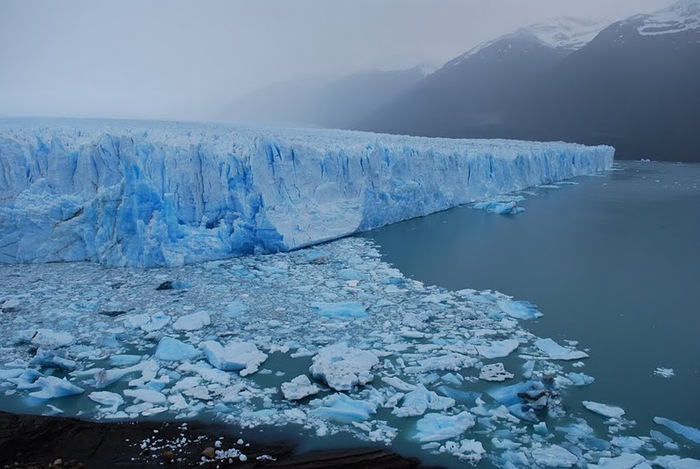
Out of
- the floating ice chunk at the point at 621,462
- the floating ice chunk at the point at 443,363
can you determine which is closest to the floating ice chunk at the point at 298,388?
the floating ice chunk at the point at 443,363

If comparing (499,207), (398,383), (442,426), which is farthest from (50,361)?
(499,207)

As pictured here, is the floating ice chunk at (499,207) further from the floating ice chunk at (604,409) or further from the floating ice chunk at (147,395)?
the floating ice chunk at (147,395)

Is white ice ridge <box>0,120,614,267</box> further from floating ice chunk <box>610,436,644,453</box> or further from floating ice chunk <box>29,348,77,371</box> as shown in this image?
floating ice chunk <box>610,436,644,453</box>

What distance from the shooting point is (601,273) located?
6246 millimetres

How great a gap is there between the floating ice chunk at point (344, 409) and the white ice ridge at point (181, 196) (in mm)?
3637

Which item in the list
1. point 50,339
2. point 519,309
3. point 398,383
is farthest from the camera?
point 519,309

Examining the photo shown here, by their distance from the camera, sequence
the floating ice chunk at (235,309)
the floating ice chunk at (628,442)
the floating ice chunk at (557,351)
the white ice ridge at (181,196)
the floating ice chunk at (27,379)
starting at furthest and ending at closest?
1. the white ice ridge at (181,196)
2. the floating ice chunk at (235,309)
3. the floating ice chunk at (557,351)
4. the floating ice chunk at (27,379)
5. the floating ice chunk at (628,442)

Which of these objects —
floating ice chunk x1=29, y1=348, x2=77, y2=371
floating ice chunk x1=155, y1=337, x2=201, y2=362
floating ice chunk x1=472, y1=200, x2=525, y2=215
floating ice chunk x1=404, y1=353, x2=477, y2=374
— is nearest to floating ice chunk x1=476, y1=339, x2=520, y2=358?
floating ice chunk x1=404, y1=353, x2=477, y2=374

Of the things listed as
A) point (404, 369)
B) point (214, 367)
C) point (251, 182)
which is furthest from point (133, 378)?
point (251, 182)

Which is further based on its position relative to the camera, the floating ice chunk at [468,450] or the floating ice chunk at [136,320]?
the floating ice chunk at [136,320]

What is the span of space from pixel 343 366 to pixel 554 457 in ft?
4.77

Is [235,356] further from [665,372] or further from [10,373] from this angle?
[665,372]

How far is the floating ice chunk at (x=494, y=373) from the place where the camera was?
341cm

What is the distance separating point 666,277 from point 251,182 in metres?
→ 5.66
